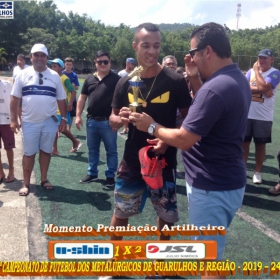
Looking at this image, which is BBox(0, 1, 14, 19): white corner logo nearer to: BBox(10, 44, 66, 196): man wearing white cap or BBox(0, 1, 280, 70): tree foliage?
BBox(10, 44, 66, 196): man wearing white cap

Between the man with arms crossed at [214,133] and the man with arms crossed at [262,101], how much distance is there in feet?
10.5

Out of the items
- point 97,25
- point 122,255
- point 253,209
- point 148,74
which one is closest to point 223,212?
point 122,255

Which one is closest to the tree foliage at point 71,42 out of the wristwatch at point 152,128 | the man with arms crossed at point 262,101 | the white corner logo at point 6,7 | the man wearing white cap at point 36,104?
the white corner logo at point 6,7

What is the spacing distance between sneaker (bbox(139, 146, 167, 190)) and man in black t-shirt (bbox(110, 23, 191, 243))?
94 mm

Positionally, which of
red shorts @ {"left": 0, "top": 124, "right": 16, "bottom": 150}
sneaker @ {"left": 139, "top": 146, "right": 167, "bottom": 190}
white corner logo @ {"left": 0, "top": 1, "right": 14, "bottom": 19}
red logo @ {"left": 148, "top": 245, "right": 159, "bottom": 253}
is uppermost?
white corner logo @ {"left": 0, "top": 1, "right": 14, "bottom": 19}

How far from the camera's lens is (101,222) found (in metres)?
4.17

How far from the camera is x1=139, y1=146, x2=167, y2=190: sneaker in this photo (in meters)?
2.81

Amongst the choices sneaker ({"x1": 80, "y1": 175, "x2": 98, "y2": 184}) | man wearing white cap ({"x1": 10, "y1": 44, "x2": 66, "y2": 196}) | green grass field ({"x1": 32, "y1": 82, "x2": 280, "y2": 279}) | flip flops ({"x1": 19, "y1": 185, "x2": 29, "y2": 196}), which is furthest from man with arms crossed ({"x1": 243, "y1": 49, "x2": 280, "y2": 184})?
flip flops ({"x1": 19, "y1": 185, "x2": 29, "y2": 196})

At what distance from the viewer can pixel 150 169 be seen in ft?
9.24

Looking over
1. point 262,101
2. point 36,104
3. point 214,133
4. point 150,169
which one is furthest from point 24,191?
point 262,101

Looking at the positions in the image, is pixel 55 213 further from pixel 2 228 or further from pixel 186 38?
pixel 186 38

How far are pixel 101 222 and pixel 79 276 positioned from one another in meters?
1.12

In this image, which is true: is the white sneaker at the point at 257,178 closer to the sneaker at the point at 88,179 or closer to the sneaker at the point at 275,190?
the sneaker at the point at 275,190

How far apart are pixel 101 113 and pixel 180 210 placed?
75.0 inches
